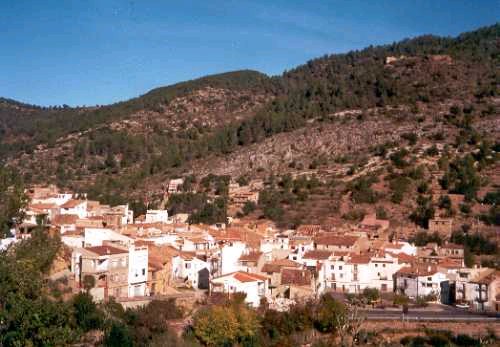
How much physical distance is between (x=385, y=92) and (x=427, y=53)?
14404 mm

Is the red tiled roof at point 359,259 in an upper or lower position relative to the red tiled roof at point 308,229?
lower

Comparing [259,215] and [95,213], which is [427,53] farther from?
[95,213]

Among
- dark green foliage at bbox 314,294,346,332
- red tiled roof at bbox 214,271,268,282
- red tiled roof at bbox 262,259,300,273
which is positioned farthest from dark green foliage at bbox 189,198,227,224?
dark green foliage at bbox 314,294,346,332

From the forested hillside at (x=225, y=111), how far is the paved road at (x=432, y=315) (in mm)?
34226

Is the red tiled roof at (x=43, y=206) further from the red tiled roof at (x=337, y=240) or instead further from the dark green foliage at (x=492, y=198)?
the dark green foliage at (x=492, y=198)

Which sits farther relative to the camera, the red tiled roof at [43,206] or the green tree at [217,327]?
the red tiled roof at [43,206]

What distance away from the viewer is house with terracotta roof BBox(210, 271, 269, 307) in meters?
28.2

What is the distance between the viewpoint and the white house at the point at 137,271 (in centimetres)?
2767

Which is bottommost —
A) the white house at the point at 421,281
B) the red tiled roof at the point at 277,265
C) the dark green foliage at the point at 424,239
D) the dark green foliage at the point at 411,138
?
the white house at the point at 421,281

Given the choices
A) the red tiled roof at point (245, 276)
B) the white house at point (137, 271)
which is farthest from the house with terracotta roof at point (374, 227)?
the white house at point (137, 271)

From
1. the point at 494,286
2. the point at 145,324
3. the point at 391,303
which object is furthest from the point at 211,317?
the point at 494,286

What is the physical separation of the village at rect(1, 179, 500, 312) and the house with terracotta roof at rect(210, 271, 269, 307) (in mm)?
39

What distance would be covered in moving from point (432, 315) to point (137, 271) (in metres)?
11.3

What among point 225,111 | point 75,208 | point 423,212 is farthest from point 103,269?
point 225,111
